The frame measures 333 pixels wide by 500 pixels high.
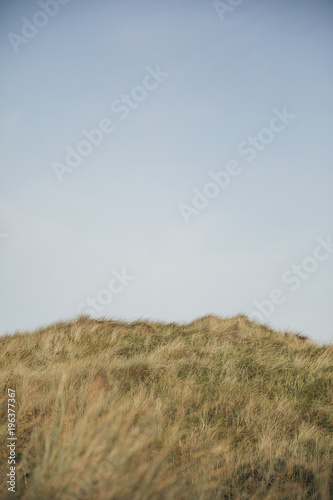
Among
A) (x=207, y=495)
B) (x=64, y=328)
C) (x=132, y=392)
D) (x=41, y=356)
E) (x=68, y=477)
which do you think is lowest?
(x=207, y=495)

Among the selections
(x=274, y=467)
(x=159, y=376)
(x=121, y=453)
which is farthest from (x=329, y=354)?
(x=121, y=453)

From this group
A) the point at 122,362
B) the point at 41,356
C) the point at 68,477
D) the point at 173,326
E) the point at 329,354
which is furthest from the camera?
the point at 173,326

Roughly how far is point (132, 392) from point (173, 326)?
6079 mm

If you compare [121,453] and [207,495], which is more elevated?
[121,453]

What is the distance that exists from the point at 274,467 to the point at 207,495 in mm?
1383

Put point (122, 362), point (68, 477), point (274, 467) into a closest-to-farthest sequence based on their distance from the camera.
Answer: point (68, 477) < point (274, 467) < point (122, 362)

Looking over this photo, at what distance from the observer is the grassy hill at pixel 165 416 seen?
2631 millimetres

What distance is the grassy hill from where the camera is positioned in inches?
104

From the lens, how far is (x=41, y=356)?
774 centimetres

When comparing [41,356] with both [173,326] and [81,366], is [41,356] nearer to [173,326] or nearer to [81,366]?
[81,366]

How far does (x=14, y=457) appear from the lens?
3.30 meters

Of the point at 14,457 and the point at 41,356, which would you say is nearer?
the point at 14,457

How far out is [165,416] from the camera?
4805 millimetres

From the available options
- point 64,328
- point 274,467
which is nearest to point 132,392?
point 274,467
